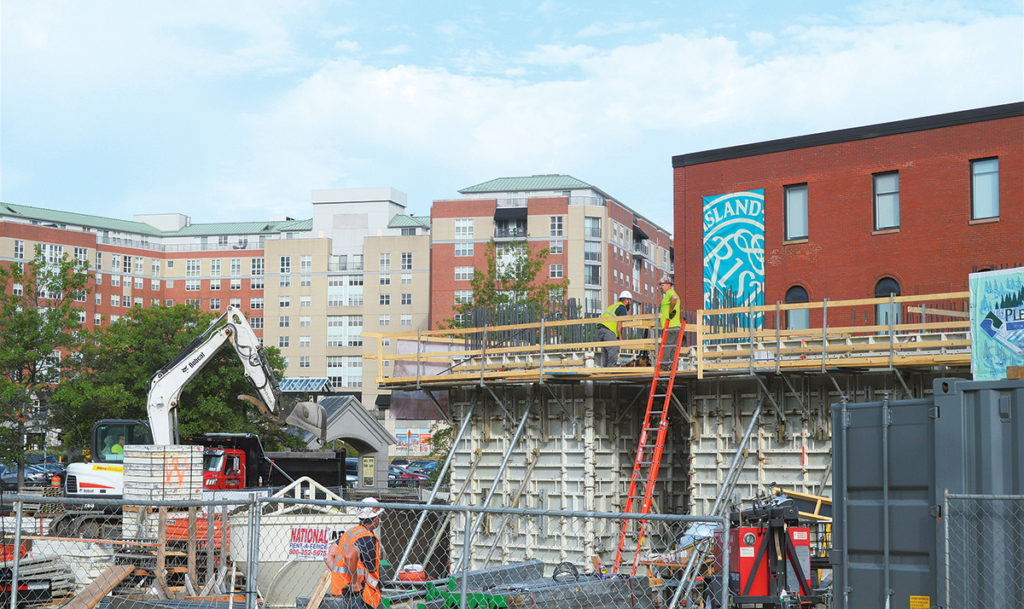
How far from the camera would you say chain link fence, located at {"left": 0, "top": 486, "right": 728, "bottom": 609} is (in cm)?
1263

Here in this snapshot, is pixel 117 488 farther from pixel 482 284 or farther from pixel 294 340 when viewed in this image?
pixel 294 340

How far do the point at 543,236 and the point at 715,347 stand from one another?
89111mm

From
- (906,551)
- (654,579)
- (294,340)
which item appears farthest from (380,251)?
(906,551)

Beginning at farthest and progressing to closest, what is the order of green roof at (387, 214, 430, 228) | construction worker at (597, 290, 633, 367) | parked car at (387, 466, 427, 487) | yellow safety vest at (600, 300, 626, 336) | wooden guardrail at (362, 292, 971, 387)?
green roof at (387, 214, 430, 228), parked car at (387, 466, 427, 487), construction worker at (597, 290, 633, 367), yellow safety vest at (600, 300, 626, 336), wooden guardrail at (362, 292, 971, 387)

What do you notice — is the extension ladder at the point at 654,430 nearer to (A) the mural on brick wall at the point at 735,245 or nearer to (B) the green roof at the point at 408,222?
(A) the mural on brick wall at the point at 735,245

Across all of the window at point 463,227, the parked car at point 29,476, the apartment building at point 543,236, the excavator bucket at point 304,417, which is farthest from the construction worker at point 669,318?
the window at point 463,227

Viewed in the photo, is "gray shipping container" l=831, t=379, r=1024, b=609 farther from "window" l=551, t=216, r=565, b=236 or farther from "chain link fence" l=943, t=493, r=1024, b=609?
"window" l=551, t=216, r=565, b=236

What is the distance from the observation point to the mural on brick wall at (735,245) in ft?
106

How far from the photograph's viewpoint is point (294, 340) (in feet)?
414

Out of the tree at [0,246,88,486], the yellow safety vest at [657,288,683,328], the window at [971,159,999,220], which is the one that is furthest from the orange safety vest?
the tree at [0,246,88,486]

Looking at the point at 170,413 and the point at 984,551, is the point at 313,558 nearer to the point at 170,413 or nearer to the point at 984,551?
the point at 170,413

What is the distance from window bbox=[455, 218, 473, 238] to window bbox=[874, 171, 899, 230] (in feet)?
274

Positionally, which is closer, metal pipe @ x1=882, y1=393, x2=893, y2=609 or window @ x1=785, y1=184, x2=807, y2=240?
metal pipe @ x1=882, y1=393, x2=893, y2=609

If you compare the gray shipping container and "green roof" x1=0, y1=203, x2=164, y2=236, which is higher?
"green roof" x1=0, y1=203, x2=164, y2=236
